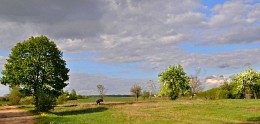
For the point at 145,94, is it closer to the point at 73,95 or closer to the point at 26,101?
the point at 73,95

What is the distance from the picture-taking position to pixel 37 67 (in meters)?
57.6

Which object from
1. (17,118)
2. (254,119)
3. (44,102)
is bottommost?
(254,119)

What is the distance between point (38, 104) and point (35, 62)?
855 cm

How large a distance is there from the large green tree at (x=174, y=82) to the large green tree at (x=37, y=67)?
3074 cm

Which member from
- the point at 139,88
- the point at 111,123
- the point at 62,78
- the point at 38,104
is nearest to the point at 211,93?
the point at 139,88

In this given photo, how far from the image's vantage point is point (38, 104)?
52.7m

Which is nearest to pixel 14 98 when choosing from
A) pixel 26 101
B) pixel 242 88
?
pixel 26 101

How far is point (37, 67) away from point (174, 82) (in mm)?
36763

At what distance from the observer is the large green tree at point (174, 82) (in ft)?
270

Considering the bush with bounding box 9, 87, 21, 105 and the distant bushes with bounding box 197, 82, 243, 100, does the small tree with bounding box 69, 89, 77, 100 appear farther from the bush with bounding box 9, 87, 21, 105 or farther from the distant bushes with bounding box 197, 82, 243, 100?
the distant bushes with bounding box 197, 82, 243, 100

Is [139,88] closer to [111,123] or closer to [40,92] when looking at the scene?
[40,92]

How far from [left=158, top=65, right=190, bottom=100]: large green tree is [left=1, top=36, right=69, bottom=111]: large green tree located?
101 feet

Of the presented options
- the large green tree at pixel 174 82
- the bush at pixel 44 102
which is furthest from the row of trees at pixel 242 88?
the bush at pixel 44 102

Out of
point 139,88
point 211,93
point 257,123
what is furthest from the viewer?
point 139,88
